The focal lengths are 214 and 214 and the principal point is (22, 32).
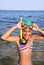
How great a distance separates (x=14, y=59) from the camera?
10336mm

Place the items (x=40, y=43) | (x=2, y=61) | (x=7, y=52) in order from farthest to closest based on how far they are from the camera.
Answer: (x=40, y=43) < (x=7, y=52) < (x=2, y=61)

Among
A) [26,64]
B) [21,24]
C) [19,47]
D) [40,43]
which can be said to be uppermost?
[21,24]

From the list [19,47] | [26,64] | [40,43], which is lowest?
[40,43]

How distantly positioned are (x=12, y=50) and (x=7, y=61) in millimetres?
2453

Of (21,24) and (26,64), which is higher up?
(21,24)

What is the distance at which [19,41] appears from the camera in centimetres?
478

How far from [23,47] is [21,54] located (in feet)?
0.57

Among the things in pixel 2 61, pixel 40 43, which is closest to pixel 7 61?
pixel 2 61

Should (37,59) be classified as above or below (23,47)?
below

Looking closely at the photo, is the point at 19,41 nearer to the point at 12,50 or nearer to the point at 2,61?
the point at 2,61

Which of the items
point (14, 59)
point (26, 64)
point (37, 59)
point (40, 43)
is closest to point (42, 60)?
point (37, 59)

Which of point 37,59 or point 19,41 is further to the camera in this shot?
point 37,59

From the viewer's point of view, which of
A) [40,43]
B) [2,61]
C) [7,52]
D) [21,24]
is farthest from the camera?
[40,43]

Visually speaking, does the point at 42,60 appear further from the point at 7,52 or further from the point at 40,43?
the point at 40,43
